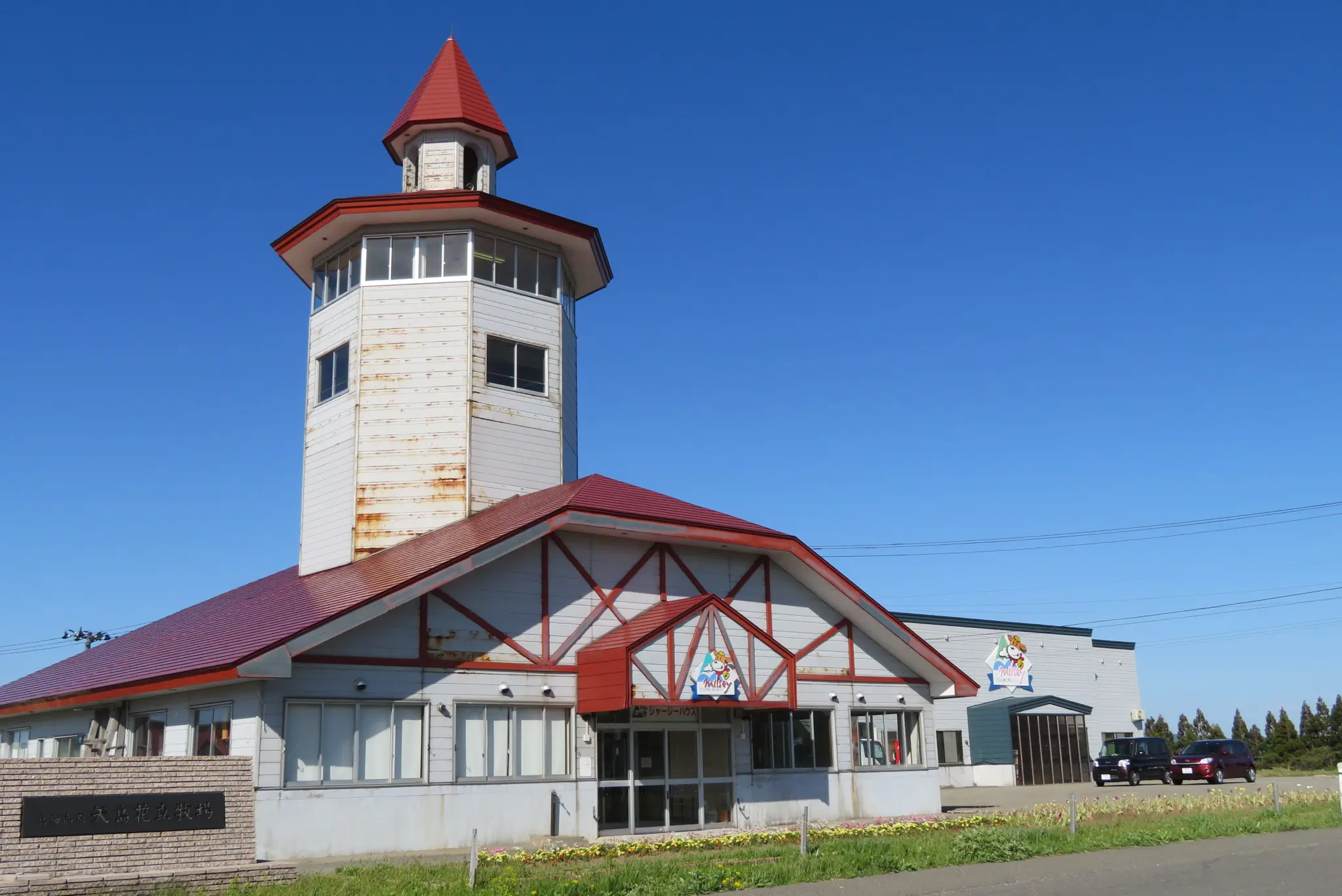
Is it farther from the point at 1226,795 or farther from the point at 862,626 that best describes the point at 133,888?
the point at 1226,795

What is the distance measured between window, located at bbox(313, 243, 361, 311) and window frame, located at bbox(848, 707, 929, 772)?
14035mm

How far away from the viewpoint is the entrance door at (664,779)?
20.7 metres

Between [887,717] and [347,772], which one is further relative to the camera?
[887,717]

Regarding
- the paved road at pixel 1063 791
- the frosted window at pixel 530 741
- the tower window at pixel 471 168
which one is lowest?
the paved road at pixel 1063 791

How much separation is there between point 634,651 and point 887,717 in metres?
7.86

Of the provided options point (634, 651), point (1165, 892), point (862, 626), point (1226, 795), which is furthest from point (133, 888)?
point (1226, 795)

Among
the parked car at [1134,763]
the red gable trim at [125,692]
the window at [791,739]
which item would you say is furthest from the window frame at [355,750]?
the parked car at [1134,763]

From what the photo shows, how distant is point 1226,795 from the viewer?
25.2 meters

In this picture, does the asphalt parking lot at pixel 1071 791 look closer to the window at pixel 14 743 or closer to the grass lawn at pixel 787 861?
the grass lawn at pixel 787 861

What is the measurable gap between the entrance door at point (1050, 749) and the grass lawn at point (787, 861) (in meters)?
17.8

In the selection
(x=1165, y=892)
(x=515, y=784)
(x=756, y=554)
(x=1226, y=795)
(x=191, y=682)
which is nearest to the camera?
(x=1165, y=892)

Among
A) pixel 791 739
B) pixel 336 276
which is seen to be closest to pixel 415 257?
pixel 336 276

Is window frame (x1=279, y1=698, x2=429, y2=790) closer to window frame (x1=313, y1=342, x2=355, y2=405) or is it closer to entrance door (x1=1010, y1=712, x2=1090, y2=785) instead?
window frame (x1=313, y1=342, x2=355, y2=405)

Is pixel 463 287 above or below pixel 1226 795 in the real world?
above
